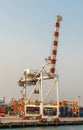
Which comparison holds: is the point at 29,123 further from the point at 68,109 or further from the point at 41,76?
the point at 68,109

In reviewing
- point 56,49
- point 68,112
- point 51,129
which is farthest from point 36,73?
point 68,112

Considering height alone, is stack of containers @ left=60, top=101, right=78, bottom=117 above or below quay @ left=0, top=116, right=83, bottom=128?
above

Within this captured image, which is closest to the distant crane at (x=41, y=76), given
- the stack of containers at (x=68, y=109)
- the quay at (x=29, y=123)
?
the quay at (x=29, y=123)

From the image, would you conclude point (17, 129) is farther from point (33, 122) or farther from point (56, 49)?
point (56, 49)

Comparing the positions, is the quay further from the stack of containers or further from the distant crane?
the stack of containers

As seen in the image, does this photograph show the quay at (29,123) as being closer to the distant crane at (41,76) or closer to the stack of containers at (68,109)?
the distant crane at (41,76)

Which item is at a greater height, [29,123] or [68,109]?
[68,109]

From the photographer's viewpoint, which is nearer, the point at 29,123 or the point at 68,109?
the point at 29,123

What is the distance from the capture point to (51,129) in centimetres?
6188

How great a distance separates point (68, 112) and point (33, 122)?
47467mm

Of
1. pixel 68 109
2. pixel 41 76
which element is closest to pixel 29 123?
pixel 41 76

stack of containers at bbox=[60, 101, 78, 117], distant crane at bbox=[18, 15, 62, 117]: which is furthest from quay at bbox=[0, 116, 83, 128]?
stack of containers at bbox=[60, 101, 78, 117]

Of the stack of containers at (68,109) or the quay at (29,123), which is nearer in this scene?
the quay at (29,123)

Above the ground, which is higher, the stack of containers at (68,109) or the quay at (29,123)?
the stack of containers at (68,109)
